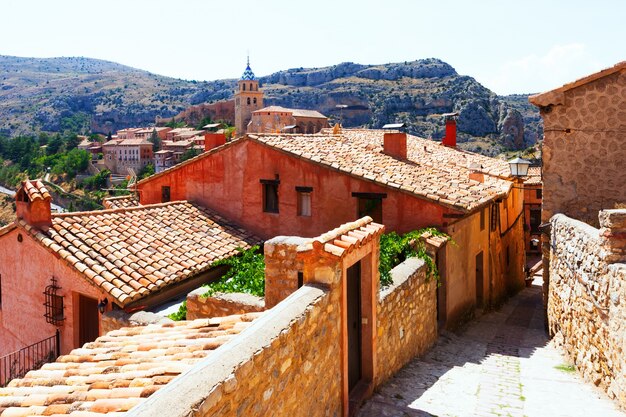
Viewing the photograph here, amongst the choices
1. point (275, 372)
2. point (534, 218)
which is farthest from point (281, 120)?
point (275, 372)

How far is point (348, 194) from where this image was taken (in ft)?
40.8

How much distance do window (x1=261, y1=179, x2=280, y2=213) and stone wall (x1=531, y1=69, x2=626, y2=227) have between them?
20.7ft

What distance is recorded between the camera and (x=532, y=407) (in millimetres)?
6672

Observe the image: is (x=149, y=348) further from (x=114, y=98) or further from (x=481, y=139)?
(x=114, y=98)

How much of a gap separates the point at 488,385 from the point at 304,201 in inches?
267

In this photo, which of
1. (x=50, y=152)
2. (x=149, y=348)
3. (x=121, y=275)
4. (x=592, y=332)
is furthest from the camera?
(x=50, y=152)

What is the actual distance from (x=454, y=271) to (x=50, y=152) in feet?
350

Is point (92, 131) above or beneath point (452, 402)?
above

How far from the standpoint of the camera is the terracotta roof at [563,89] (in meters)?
10.9

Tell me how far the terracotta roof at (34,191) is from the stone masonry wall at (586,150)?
10.3 metres

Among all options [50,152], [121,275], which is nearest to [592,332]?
[121,275]

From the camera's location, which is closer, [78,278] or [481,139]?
[78,278]

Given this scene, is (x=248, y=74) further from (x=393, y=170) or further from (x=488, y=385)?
(x=488, y=385)

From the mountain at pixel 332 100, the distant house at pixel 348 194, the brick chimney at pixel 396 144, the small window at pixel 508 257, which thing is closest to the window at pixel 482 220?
the distant house at pixel 348 194
